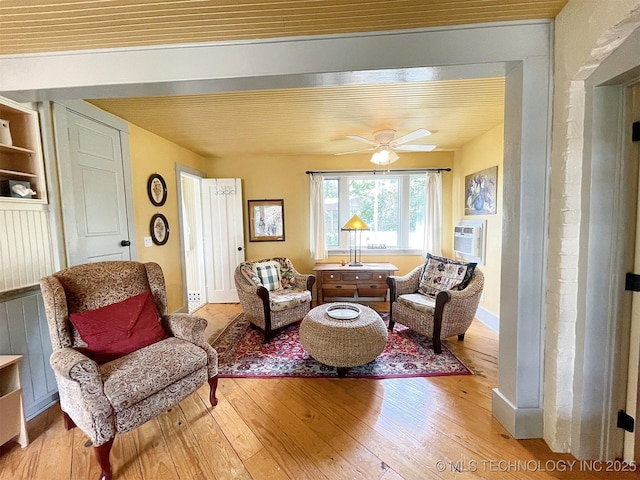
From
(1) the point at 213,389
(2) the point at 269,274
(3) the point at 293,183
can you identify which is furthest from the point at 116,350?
(3) the point at 293,183

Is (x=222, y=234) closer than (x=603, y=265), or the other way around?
(x=603, y=265)

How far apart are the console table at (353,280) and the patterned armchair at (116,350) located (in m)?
2.10

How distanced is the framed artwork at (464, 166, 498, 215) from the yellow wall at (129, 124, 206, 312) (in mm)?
3951

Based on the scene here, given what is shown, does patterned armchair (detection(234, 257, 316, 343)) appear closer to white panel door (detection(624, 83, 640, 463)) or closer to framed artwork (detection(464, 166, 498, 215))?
framed artwork (detection(464, 166, 498, 215))

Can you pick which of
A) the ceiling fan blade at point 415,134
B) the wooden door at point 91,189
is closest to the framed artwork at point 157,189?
the wooden door at point 91,189

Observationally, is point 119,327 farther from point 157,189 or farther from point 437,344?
point 437,344

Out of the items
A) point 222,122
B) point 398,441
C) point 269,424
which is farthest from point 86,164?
point 398,441

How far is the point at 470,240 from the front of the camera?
349 cm

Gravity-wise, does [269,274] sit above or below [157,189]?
below

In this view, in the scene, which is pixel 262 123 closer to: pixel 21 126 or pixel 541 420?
pixel 21 126

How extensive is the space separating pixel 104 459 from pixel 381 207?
3.96 meters

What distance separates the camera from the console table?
3697mm

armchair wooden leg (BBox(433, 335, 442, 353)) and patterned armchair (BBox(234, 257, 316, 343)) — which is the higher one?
patterned armchair (BBox(234, 257, 316, 343))

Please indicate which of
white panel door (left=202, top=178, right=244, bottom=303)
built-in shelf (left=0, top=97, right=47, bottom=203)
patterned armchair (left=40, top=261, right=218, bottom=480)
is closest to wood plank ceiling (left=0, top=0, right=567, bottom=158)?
built-in shelf (left=0, top=97, right=47, bottom=203)
